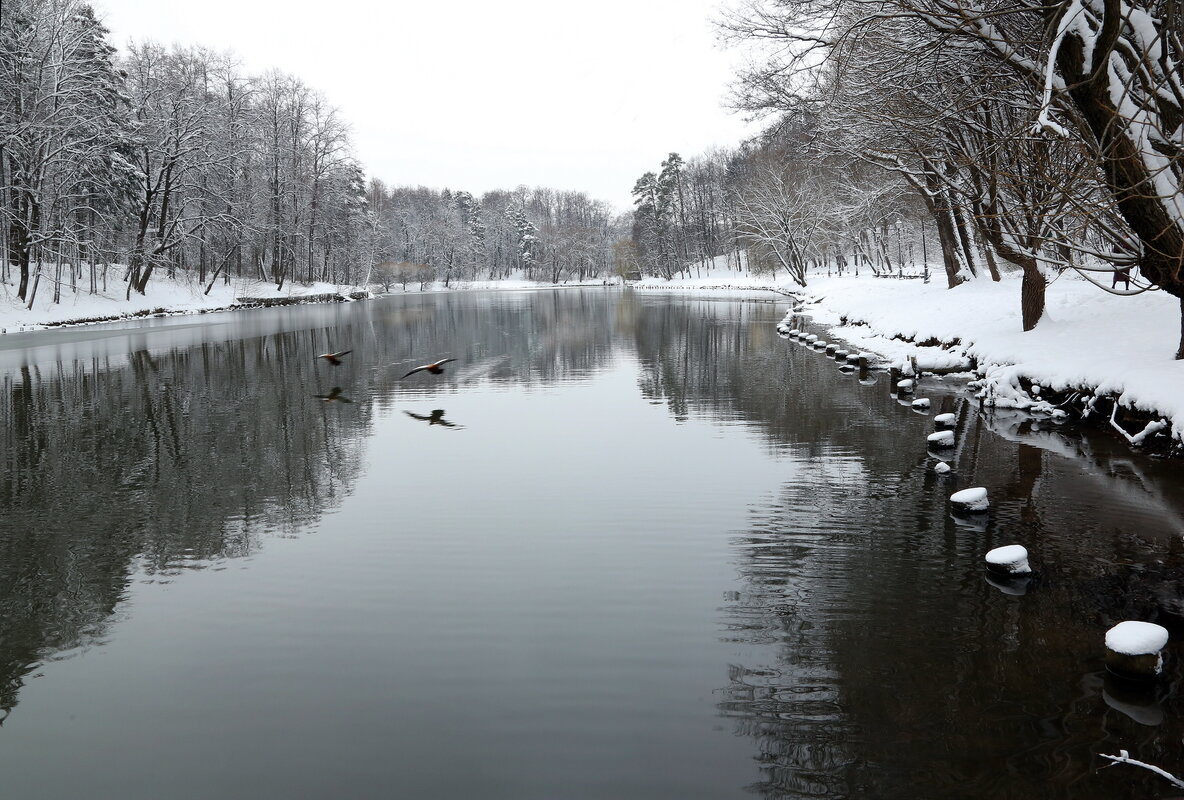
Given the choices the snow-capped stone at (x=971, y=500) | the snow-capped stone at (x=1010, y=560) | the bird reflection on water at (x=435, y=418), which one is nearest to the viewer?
the snow-capped stone at (x=1010, y=560)

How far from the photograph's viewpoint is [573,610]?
6.65 metres

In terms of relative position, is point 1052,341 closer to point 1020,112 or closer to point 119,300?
point 1020,112

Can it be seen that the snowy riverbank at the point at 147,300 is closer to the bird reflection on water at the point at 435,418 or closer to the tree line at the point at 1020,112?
the bird reflection on water at the point at 435,418

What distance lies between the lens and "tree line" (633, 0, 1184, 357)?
888 centimetres

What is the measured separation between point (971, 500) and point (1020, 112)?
9861mm

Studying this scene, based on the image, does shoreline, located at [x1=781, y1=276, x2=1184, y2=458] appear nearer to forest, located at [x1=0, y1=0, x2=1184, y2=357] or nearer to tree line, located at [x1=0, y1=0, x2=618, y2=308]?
forest, located at [x1=0, y1=0, x2=1184, y2=357]

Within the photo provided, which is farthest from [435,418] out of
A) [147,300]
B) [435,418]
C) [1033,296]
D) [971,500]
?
[147,300]

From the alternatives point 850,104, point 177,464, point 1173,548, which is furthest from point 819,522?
point 850,104

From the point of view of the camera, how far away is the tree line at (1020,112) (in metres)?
8.88

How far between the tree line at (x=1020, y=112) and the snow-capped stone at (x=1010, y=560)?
316 centimetres

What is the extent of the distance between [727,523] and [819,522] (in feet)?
3.14

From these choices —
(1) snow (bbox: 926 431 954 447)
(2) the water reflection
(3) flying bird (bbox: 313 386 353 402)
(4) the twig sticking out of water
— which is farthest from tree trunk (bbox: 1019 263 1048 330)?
→ (4) the twig sticking out of water

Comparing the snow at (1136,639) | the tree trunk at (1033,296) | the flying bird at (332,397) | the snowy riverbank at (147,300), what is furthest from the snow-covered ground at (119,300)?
the snow at (1136,639)

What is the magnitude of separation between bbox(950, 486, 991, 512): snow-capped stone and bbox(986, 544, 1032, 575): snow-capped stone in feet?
5.74
